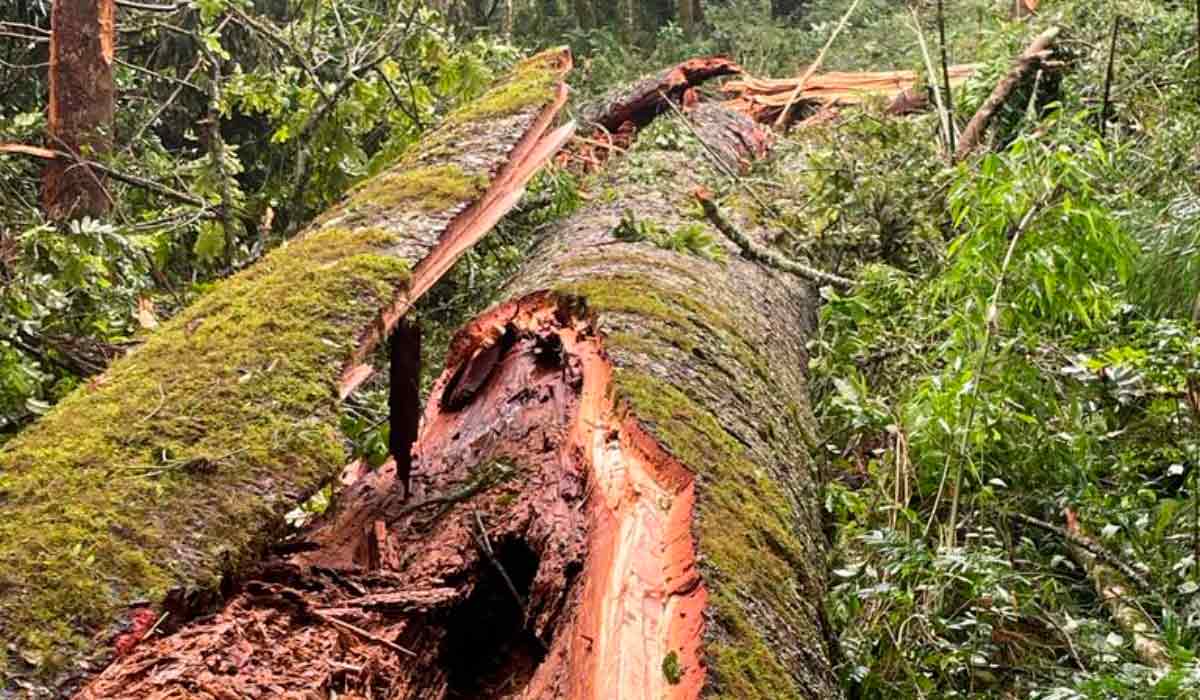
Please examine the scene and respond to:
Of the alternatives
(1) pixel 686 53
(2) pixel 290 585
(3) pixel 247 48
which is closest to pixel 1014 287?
(2) pixel 290 585

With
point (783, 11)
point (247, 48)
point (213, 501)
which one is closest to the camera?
point (213, 501)

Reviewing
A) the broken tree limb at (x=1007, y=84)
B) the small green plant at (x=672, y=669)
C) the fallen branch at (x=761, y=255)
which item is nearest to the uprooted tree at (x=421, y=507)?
the small green plant at (x=672, y=669)

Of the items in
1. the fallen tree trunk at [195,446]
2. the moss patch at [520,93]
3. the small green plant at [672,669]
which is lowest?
the small green plant at [672,669]

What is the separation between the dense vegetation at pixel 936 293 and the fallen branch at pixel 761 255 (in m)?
0.23

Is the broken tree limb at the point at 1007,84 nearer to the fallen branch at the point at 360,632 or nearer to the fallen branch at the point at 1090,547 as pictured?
the fallen branch at the point at 1090,547

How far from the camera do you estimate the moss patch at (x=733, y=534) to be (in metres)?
1.93

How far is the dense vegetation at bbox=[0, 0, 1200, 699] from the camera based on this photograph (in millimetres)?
2535

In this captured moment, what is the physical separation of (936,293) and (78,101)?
137 inches

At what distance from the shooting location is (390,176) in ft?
13.1

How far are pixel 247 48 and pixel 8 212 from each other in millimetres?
3167

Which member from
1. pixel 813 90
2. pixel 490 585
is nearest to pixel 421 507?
pixel 490 585

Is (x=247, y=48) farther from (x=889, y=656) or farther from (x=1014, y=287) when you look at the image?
(x=889, y=656)

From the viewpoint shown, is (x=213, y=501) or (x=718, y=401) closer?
(x=213, y=501)

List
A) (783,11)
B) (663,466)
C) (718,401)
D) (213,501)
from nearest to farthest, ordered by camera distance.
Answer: (213,501) < (663,466) < (718,401) < (783,11)
